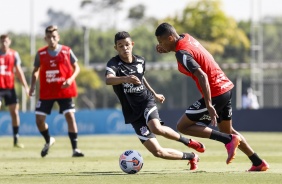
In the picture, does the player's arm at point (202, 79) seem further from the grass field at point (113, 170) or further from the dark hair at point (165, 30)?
the grass field at point (113, 170)

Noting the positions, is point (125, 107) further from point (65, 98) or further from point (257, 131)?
point (257, 131)

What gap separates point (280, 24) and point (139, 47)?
4307 centimetres

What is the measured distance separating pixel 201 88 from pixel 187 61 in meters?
0.43

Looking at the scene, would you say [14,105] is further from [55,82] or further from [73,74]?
[73,74]

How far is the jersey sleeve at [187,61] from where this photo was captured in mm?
12289

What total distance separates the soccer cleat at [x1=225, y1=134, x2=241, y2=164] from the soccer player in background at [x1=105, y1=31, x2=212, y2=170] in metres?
0.88

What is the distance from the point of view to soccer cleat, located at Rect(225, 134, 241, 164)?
41.2 ft

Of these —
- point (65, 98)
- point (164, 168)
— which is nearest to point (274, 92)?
point (65, 98)

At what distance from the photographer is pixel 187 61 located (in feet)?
40.5

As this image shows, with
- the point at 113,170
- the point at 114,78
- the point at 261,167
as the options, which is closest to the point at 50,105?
the point at 113,170

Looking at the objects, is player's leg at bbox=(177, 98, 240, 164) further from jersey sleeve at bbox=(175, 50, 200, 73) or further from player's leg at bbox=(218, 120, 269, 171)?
jersey sleeve at bbox=(175, 50, 200, 73)

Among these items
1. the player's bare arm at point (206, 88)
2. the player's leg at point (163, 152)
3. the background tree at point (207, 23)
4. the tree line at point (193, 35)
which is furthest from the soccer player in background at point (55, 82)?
the background tree at point (207, 23)

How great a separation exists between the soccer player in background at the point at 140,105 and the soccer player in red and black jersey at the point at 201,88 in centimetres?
41

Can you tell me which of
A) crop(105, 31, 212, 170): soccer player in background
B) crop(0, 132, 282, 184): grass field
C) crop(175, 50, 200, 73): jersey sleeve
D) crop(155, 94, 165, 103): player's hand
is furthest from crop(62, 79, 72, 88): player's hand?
crop(175, 50, 200, 73): jersey sleeve
